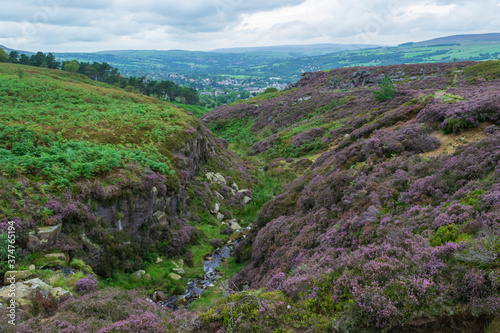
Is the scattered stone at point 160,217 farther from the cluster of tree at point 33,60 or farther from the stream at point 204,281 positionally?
the cluster of tree at point 33,60

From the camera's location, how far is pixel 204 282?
16.8 metres

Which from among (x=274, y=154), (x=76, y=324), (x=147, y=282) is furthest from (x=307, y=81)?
(x=76, y=324)

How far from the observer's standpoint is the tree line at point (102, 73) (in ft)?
262

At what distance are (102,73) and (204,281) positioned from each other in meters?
103

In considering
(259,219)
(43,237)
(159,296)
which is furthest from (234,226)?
(43,237)

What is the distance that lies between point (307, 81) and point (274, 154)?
62773 mm

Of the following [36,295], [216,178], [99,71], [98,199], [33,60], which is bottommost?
[216,178]

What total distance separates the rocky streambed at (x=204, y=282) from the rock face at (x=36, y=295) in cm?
570

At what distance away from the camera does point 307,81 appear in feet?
324

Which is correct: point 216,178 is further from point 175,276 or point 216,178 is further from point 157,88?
point 157,88

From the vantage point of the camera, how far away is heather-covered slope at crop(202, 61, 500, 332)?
19.5 ft

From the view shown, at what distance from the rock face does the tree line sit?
72.3 meters

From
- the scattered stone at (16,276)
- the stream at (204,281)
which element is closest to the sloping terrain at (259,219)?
the scattered stone at (16,276)

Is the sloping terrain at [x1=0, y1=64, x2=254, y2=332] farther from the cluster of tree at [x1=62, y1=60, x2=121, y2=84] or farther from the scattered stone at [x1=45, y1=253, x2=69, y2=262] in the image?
the cluster of tree at [x1=62, y1=60, x2=121, y2=84]
